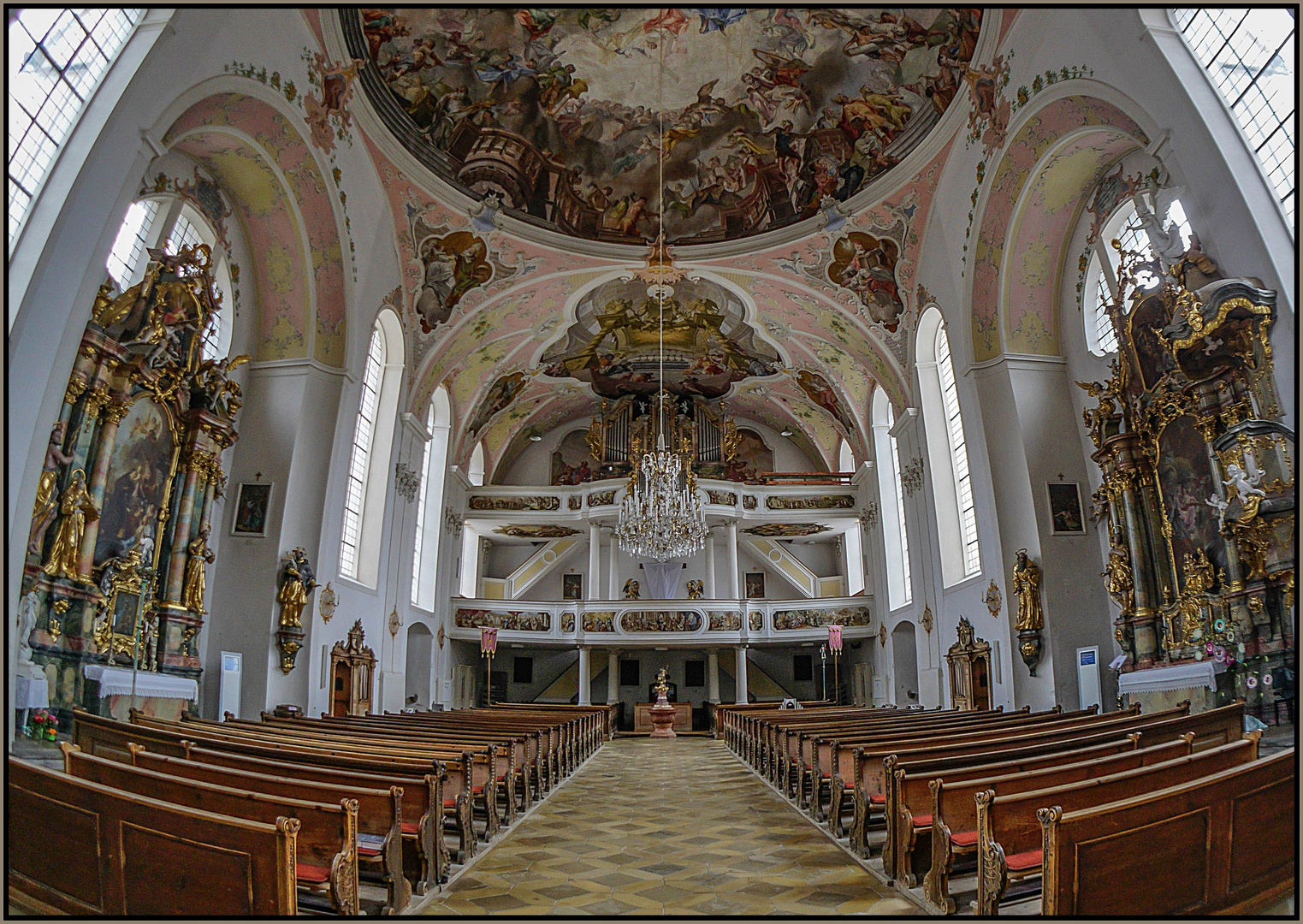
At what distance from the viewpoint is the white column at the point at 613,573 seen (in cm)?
2711

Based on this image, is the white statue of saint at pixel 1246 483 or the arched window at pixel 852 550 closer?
the white statue of saint at pixel 1246 483

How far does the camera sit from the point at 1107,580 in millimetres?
12367

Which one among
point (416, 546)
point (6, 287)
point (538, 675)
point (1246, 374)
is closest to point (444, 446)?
point (416, 546)

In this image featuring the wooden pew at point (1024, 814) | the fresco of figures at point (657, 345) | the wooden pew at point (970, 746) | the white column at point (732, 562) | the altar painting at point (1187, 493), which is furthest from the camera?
→ the white column at point (732, 562)

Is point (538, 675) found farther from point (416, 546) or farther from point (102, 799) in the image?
point (102, 799)

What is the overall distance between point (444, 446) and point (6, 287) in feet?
54.5

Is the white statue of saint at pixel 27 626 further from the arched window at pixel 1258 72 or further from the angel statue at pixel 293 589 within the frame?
the arched window at pixel 1258 72

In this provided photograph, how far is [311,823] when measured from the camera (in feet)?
A: 14.3

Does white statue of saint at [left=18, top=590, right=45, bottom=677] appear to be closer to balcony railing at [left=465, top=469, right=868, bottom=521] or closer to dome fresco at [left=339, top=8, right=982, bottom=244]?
dome fresco at [left=339, top=8, right=982, bottom=244]

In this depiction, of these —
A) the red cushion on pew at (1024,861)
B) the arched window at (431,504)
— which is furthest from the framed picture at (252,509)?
the red cushion on pew at (1024,861)

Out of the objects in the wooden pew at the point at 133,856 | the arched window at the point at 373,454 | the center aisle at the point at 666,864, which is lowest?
the center aisle at the point at 666,864

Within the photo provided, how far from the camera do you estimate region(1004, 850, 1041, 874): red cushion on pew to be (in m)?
4.38

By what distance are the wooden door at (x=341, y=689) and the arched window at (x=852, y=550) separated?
16349 mm

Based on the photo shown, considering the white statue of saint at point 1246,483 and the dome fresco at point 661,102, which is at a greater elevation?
the dome fresco at point 661,102
